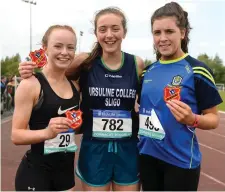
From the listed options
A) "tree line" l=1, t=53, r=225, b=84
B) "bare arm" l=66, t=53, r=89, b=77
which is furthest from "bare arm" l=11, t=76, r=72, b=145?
"tree line" l=1, t=53, r=225, b=84

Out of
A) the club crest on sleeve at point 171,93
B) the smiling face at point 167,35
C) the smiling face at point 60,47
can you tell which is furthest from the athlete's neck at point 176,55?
the smiling face at point 60,47

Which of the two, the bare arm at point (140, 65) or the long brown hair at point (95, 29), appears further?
the bare arm at point (140, 65)

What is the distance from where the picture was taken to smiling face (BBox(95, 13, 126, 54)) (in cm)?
297

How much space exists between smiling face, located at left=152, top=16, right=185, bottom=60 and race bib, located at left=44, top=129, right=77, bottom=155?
99 centimetres

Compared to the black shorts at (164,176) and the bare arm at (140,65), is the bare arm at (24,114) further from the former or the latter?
the bare arm at (140,65)

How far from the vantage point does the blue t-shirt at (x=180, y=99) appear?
8.55 ft

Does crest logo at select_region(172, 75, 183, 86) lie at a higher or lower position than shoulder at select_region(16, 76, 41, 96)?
higher

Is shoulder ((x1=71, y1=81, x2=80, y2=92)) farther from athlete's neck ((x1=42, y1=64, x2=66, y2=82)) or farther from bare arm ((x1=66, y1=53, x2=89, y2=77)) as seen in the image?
athlete's neck ((x1=42, y1=64, x2=66, y2=82))

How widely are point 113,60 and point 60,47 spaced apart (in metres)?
0.59

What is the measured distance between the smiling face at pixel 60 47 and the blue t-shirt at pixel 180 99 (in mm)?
691

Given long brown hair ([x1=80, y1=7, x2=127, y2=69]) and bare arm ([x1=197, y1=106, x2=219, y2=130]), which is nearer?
bare arm ([x1=197, y1=106, x2=219, y2=130])

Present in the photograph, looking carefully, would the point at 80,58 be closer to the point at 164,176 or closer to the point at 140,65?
the point at 140,65

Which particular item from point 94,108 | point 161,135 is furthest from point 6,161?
point 161,135

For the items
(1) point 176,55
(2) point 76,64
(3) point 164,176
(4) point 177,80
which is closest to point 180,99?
(4) point 177,80
